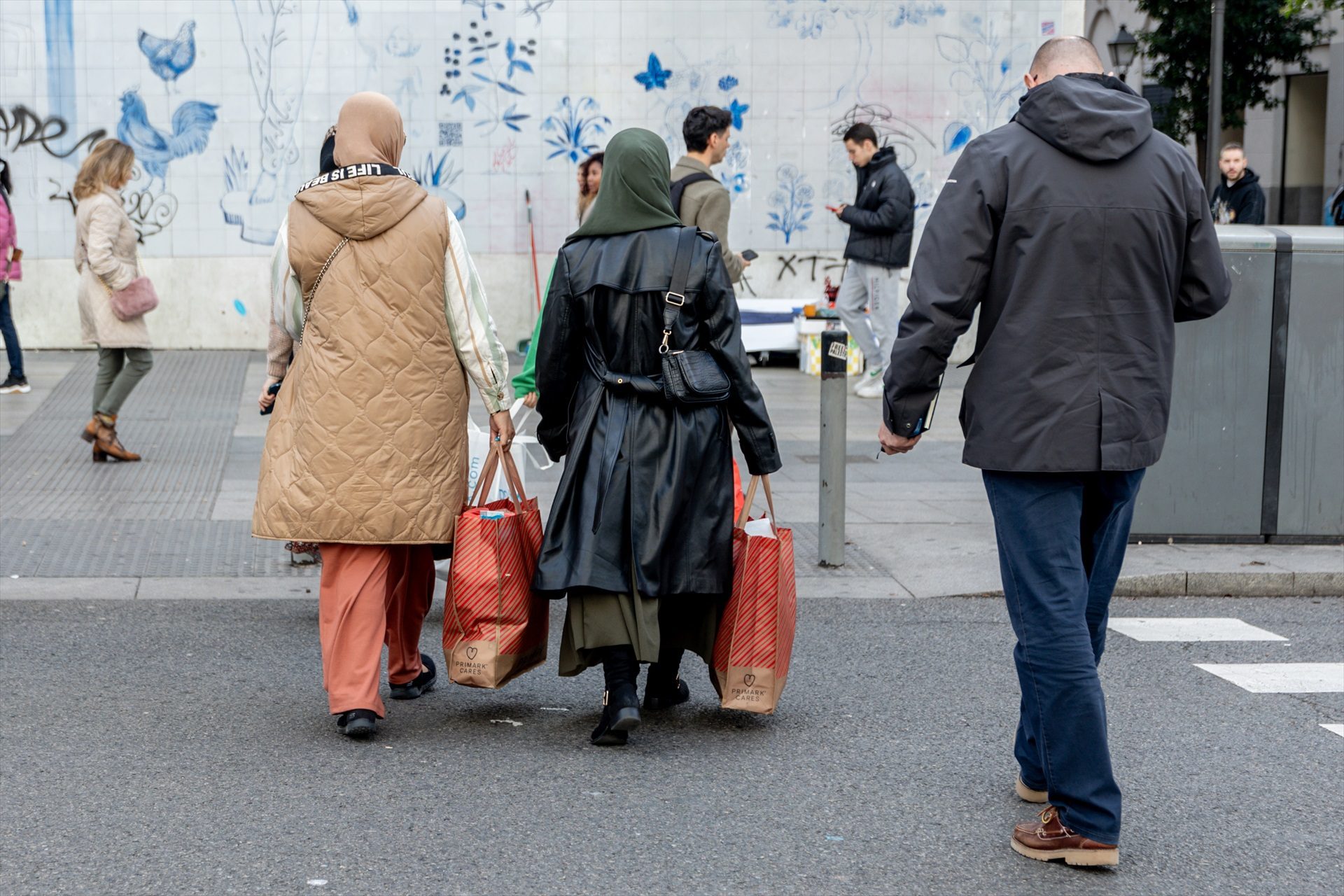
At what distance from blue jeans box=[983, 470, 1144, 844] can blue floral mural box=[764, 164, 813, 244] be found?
11.7 metres

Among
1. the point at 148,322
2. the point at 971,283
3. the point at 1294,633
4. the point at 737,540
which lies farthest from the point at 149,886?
the point at 148,322

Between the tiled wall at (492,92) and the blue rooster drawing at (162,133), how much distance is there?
0.01m

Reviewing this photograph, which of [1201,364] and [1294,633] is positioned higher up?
[1201,364]

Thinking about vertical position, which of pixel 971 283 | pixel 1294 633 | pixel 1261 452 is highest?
pixel 971 283

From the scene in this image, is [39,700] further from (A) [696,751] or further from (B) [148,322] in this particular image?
(B) [148,322]

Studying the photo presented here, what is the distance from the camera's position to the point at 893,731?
4977 millimetres

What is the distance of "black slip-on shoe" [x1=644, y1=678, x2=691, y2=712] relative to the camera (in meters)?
5.19

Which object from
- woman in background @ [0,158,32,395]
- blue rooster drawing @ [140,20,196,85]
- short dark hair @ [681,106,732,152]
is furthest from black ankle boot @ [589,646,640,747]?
blue rooster drawing @ [140,20,196,85]

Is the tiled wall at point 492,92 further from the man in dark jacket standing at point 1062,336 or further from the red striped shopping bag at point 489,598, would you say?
the man in dark jacket standing at point 1062,336

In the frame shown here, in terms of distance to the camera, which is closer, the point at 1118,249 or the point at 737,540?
the point at 1118,249

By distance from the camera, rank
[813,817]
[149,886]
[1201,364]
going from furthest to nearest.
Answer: [1201,364], [813,817], [149,886]

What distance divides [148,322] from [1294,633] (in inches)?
451

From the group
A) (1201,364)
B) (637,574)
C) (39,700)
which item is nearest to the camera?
(637,574)

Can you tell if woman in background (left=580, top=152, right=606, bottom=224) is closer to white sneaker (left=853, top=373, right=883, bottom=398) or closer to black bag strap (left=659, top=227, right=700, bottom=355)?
black bag strap (left=659, top=227, right=700, bottom=355)
